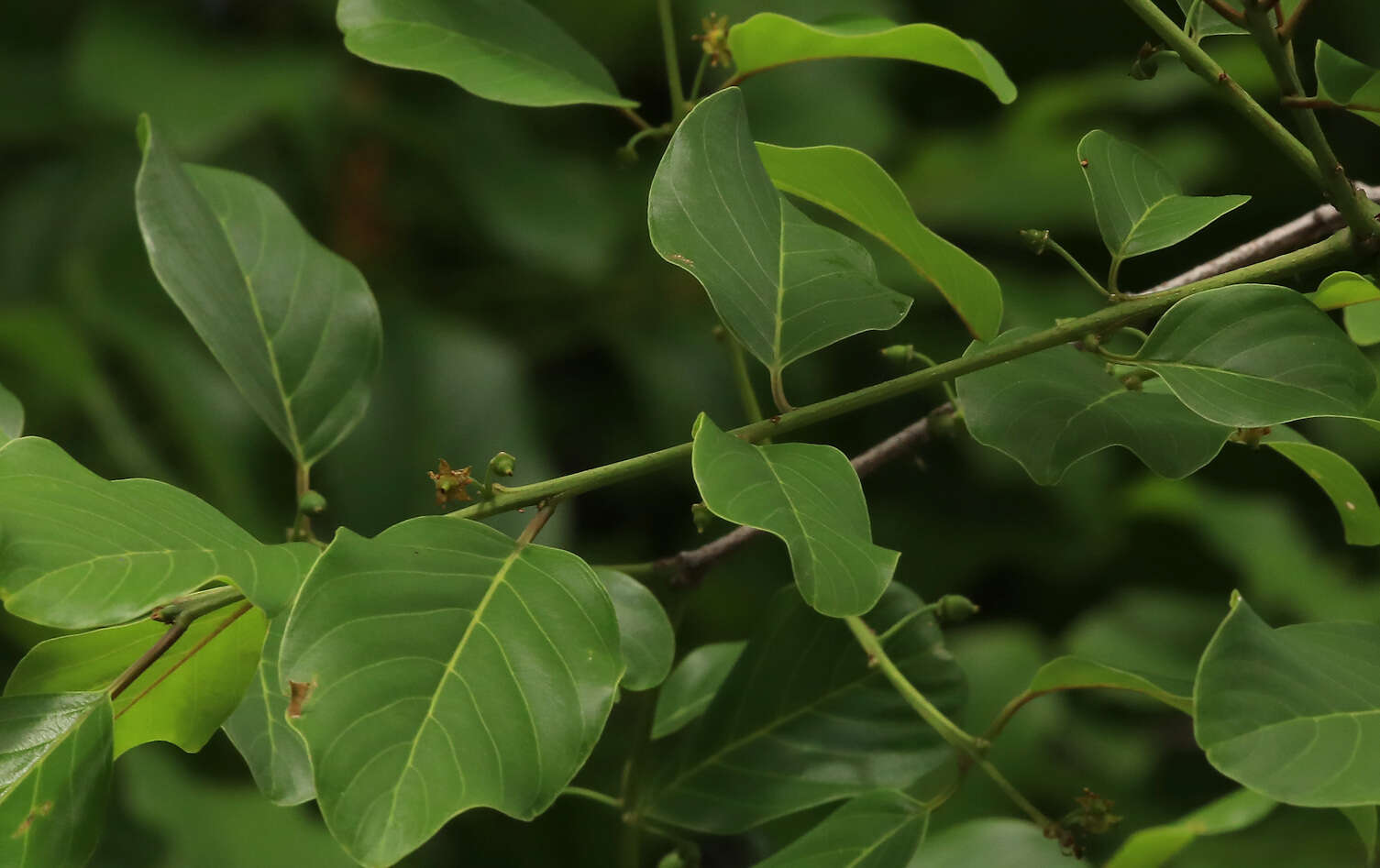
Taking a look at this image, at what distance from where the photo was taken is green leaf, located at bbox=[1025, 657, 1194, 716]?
42 cm

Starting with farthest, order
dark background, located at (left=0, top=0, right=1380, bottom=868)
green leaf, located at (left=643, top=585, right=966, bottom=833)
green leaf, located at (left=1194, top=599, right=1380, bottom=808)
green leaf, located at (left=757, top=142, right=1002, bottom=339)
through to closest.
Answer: dark background, located at (left=0, top=0, right=1380, bottom=868), green leaf, located at (left=643, top=585, right=966, bottom=833), green leaf, located at (left=757, top=142, right=1002, bottom=339), green leaf, located at (left=1194, top=599, right=1380, bottom=808)

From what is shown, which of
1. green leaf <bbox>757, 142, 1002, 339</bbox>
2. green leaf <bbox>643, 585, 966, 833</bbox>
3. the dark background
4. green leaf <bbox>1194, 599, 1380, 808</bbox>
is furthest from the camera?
the dark background

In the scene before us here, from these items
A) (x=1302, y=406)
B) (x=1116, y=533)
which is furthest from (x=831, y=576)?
(x=1116, y=533)

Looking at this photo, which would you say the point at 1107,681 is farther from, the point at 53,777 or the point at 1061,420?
the point at 53,777

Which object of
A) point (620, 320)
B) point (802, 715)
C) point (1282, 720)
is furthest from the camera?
point (620, 320)

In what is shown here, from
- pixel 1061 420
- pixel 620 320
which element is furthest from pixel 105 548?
pixel 620 320

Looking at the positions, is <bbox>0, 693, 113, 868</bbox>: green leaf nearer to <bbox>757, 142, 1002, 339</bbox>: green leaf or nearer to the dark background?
<bbox>757, 142, 1002, 339</bbox>: green leaf

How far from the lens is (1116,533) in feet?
5.44

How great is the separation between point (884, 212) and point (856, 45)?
0.26ft

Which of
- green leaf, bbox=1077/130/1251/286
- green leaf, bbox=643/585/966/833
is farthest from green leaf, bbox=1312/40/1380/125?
green leaf, bbox=643/585/966/833

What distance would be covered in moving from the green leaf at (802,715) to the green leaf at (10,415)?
0.29m

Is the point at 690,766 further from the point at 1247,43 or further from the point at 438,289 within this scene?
the point at 1247,43

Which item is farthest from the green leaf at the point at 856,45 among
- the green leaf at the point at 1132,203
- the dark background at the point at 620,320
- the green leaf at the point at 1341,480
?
the dark background at the point at 620,320

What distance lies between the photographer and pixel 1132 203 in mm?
448
